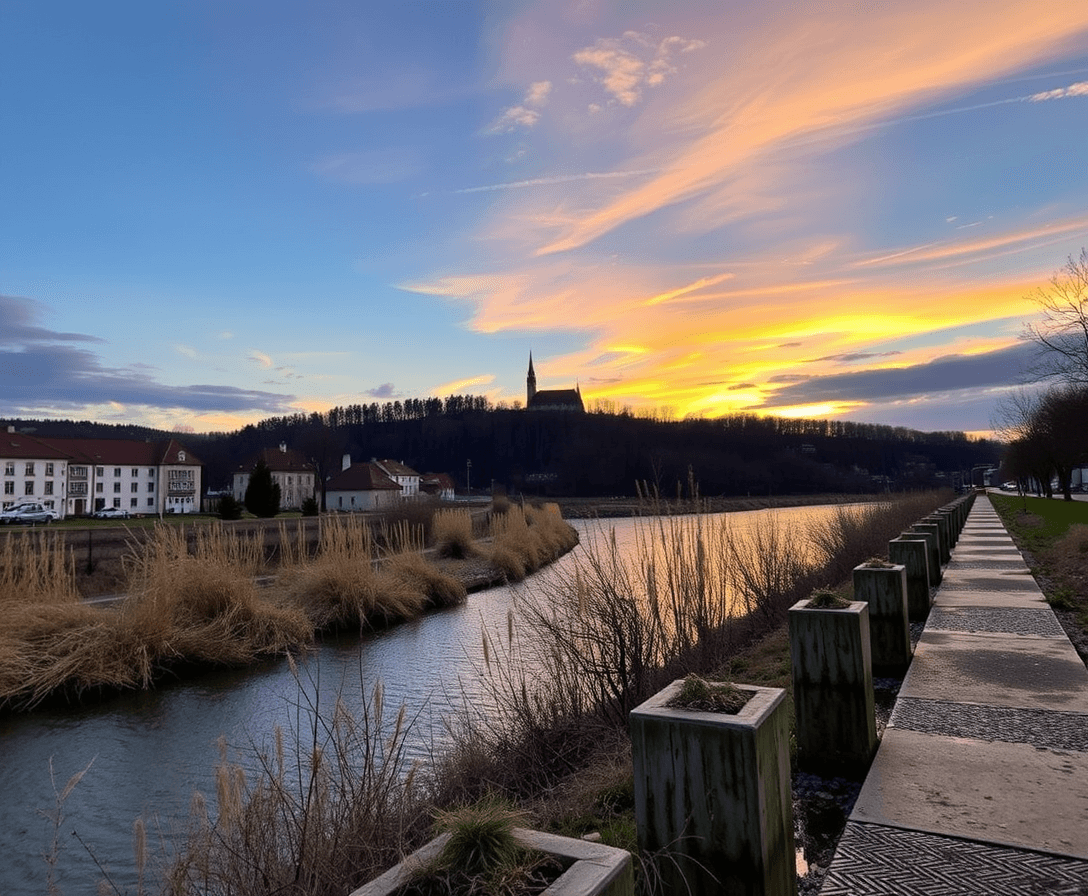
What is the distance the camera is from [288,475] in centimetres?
7338

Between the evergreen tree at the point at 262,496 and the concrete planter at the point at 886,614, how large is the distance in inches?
1393

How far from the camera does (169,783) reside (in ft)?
21.3

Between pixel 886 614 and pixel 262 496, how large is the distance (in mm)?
35754

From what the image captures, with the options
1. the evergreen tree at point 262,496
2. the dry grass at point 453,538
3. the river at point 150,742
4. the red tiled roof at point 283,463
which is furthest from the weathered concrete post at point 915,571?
the red tiled roof at point 283,463

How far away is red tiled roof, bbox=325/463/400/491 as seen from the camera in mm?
66562

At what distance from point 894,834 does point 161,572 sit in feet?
34.2

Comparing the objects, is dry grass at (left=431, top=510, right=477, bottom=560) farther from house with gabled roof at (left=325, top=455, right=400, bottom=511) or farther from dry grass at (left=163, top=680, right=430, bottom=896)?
house with gabled roof at (left=325, top=455, right=400, bottom=511)

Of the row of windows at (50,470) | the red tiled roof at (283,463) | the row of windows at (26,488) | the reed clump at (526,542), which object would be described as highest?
the red tiled roof at (283,463)

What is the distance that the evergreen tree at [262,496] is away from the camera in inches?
1428

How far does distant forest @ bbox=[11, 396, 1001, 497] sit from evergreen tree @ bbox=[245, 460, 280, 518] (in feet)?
128

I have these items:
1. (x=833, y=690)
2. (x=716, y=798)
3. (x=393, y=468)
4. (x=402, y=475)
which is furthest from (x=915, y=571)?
(x=402, y=475)

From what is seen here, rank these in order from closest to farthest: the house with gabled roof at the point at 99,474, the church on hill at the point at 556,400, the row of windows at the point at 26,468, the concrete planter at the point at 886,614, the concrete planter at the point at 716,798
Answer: the concrete planter at the point at 716,798
the concrete planter at the point at 886,614
the row of windows at the point at 26,468
the house with gabled roof at the point at 99,474
the church on hill at the point at 556,400

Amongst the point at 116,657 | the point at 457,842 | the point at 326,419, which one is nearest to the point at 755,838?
the point at 457,842

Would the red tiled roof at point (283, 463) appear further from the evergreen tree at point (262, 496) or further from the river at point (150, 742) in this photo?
the river at point (150, 742)
